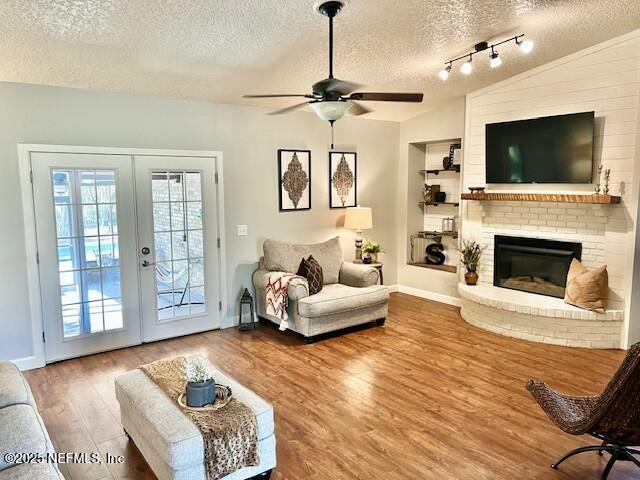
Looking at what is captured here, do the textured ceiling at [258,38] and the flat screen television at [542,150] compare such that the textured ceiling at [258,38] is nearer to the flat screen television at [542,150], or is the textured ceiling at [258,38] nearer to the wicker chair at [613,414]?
the flat screen television at [542,150]

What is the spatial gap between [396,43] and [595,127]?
2361 millimetres

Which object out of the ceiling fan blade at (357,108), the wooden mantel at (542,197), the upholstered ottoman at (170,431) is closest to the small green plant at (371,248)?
the wooden mantel at (542,197)

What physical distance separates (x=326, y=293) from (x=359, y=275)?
0.61 metres

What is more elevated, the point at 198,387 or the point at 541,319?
the point at 198,387

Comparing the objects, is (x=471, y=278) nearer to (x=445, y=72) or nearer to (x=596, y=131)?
(x=596, y=131)

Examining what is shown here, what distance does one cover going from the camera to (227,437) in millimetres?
2316

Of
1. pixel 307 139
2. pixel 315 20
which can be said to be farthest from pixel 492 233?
pixel 315 20

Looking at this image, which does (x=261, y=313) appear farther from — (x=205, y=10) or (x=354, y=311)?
(x=205, y=10)

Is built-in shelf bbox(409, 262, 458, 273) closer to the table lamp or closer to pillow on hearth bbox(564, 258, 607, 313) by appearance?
the table lamp

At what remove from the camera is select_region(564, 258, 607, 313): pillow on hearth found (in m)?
4.63

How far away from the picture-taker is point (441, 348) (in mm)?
4645

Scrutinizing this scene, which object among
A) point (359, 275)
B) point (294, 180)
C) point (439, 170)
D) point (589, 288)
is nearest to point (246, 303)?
point (359, 275)

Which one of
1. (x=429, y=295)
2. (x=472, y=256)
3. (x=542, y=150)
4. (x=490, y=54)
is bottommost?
(x=429, y=295)

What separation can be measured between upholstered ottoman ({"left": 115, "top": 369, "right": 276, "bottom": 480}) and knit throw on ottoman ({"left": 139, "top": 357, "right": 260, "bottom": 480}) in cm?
4
